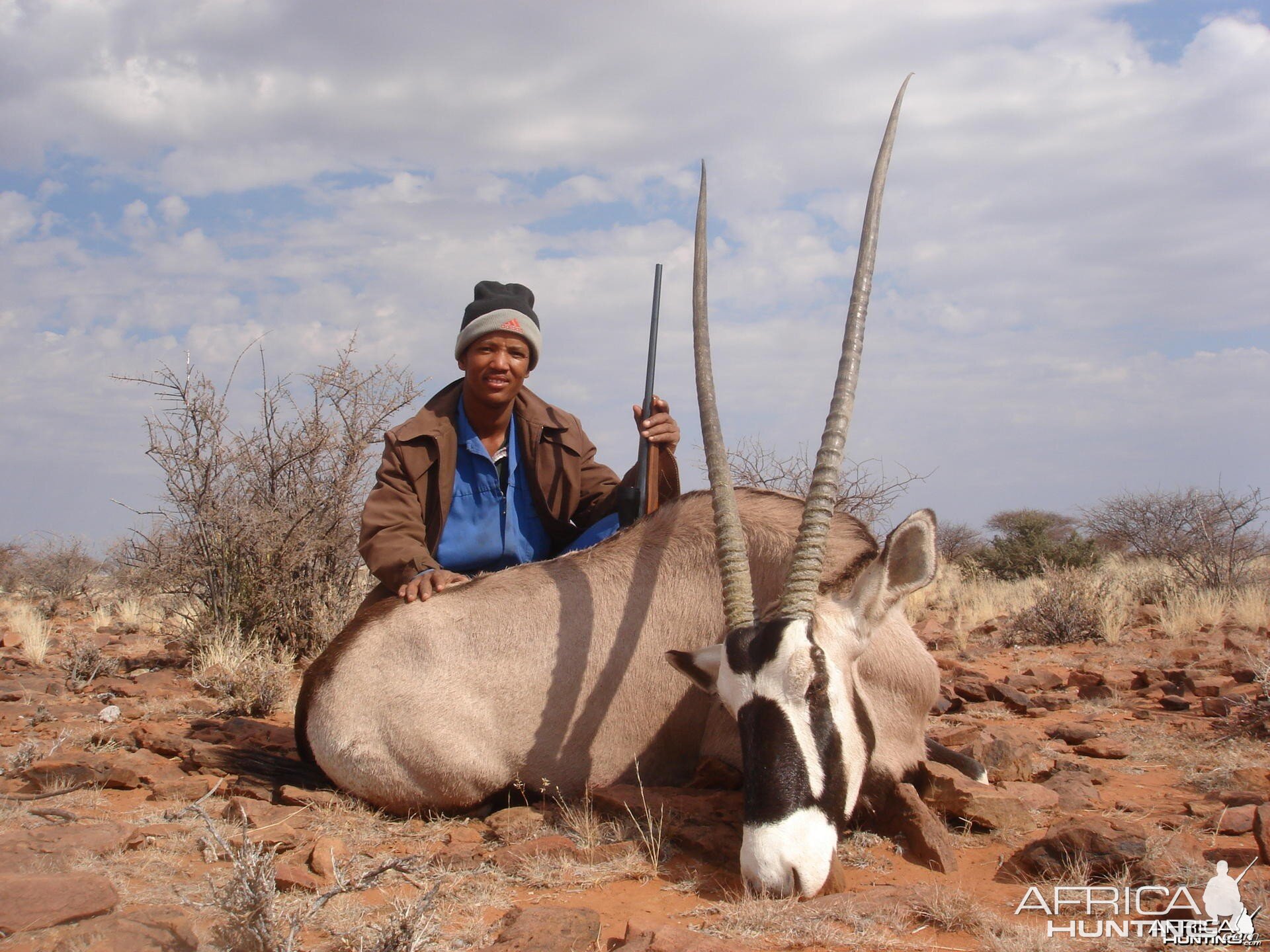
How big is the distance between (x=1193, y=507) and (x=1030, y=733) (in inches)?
436

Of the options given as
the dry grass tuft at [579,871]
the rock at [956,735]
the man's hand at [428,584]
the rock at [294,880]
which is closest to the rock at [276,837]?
the rock at [294,880]

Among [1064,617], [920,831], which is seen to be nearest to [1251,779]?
[920,831]

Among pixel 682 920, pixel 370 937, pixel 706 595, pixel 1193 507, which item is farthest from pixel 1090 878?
pixel 1193 507

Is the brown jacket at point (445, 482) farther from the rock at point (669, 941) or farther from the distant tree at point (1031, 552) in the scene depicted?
the distant tree at point (1031, 552)

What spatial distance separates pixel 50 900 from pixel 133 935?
32 cm

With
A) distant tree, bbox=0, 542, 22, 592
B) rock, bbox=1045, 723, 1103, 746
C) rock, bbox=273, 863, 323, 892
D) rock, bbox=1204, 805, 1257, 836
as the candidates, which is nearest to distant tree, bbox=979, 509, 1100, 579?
rock, bbox=1045, 723, 1103, 746

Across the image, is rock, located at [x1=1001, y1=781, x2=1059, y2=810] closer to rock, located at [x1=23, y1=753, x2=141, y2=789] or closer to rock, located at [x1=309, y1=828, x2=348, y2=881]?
rock, located at [x1=309, y1=828, x2=348, y2=881]

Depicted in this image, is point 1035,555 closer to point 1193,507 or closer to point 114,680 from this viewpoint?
point 1193,507

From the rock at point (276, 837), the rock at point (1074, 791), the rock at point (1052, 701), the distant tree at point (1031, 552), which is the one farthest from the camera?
the distant tree at point (1031, 552)

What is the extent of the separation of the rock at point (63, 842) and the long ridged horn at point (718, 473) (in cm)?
227

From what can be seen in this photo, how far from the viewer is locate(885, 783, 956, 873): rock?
10.5ft

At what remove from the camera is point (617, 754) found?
387 cm

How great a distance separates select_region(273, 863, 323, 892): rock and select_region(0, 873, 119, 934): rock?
450 millimetres

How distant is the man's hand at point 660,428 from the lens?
4.73 metres
